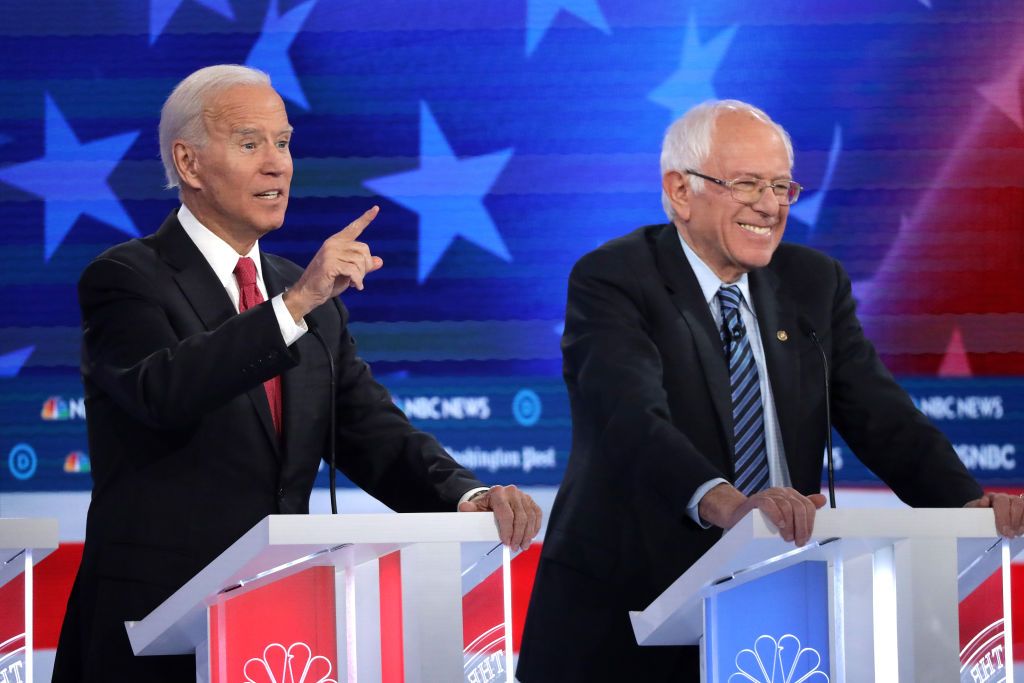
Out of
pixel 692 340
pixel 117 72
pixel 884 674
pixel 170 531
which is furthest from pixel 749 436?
pixel 117 72

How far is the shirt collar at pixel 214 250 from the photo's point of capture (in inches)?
113

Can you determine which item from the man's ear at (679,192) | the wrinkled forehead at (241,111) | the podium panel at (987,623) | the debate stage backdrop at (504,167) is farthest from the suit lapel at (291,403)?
the debate stage backdrop at (504,167)

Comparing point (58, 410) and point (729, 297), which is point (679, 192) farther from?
point (58, 410)

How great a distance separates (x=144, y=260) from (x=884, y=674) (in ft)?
4.74

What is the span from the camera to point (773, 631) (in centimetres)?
211

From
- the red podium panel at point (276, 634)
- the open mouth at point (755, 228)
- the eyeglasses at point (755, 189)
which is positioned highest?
the eyeglasses at point (755, 189)

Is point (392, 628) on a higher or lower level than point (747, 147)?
lower

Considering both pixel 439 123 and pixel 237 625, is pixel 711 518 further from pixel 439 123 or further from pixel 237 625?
pixel 439 123

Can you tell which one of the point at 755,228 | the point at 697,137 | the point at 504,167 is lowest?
the point at 755,228

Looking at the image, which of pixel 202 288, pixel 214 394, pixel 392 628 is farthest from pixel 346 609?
pixel 202 288

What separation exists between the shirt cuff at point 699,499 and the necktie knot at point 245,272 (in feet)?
2.94

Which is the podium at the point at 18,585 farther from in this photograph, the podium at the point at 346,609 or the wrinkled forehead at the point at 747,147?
the wrinkled forehead at the point at 747,147

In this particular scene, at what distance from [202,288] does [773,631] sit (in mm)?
1211

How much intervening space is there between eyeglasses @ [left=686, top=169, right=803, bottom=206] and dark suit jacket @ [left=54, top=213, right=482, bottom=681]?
77cm
